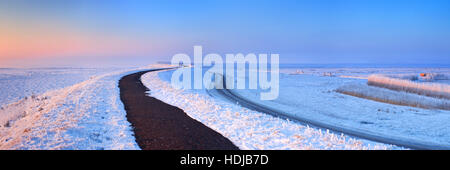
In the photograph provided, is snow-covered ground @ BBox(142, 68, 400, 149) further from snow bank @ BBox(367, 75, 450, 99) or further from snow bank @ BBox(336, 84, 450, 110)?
snow bank @ BBox(367, 75, 450, 99)

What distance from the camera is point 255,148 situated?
28.1 ft

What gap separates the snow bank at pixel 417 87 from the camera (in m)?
23.2

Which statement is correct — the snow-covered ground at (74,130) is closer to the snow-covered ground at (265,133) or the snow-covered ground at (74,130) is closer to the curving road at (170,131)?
the curving road at (170,131)

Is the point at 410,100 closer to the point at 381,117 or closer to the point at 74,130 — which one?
the point at 381,117

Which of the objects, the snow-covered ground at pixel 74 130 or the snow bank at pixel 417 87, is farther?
the snow bank at pixel 417 87

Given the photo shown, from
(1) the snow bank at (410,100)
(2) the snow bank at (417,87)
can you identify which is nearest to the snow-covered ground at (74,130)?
(1) the snow bank at (410,100)

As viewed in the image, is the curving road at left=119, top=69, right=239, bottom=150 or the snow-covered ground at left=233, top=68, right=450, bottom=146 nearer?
the curving road at left=119, top=69, right=239, bottom=150

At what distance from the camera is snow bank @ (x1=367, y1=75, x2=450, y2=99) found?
23.2 meters

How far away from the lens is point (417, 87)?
25766 mm

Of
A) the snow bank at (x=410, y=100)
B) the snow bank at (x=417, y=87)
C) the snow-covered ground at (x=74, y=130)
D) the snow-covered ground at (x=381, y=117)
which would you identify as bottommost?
the snow-covered ground at (x=381, y=117)

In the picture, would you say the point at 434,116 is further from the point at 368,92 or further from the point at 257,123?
the point at 257,123

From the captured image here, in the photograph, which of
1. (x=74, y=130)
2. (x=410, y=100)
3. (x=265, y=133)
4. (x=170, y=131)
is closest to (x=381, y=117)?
(x=410, y=100)

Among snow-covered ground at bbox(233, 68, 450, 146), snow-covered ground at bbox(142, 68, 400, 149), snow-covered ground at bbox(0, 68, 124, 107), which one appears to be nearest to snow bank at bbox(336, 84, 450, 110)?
snow-covered ground at bbox(233, 68, 450, 146)

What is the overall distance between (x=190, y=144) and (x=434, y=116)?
15609mm
